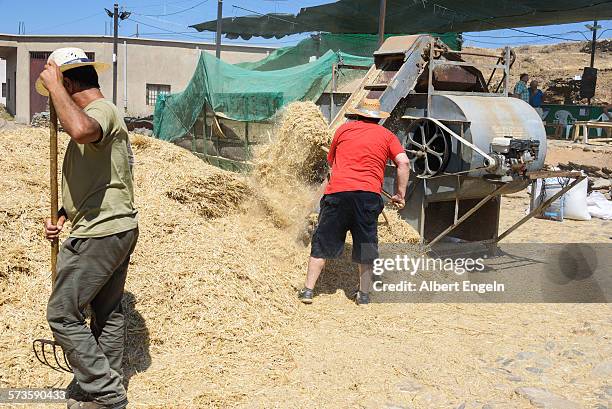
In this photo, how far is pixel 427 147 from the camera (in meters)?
6.54

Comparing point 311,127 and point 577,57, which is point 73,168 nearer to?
point 311,127

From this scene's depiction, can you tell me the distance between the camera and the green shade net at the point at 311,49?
13.4m

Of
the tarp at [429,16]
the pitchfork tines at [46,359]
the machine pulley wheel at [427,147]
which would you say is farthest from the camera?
the tarp at [429,16]

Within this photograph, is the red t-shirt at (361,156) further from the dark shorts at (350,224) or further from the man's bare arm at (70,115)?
the man's bare arm at (70,115)

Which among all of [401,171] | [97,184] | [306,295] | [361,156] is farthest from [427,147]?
[97,184]

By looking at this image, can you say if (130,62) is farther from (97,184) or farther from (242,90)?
(97,184)

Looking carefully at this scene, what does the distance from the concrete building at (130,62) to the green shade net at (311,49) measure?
1689cm

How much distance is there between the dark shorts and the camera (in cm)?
547

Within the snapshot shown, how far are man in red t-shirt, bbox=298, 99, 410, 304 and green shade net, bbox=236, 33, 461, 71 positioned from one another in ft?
25.0

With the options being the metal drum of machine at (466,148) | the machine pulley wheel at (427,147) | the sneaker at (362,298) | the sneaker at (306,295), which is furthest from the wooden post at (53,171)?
the machine pulley wheel at (427,147)

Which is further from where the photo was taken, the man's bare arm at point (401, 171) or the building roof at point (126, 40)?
the building roof at point (126, 40)

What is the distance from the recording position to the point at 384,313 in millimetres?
5465

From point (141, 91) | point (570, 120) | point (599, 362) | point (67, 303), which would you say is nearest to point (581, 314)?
point (599, 362)

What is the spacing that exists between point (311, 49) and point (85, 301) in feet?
37.1
